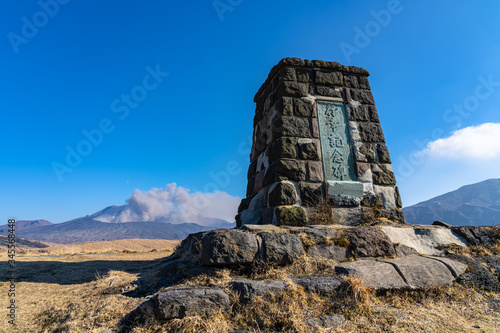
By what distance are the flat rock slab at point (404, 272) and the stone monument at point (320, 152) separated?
3.89 feet

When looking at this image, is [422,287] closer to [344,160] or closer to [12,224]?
[344,160]

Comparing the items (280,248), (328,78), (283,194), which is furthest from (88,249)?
(328,78)

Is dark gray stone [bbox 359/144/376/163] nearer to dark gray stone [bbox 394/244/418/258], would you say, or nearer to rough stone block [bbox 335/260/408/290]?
dark gray stone [bbox 394/244/418/258]

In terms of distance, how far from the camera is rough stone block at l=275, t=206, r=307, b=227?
159 inches

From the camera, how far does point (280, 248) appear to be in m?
3.07

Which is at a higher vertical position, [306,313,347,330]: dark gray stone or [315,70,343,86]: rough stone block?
[315,70,343,86]: rough stone block

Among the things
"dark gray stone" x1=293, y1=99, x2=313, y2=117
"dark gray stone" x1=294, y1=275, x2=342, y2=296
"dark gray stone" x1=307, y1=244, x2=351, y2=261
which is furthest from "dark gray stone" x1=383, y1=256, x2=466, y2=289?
"dark gray stone" x1=293, y1=99, x2=313, y2=117

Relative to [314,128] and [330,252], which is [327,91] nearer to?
[314,128]

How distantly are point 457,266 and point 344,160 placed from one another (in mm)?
2141

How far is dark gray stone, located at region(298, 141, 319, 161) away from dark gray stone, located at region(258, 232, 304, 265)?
169 centimetres

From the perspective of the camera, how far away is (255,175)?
5.61 m

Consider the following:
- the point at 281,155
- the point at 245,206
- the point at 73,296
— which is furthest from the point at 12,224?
the point at 281,155

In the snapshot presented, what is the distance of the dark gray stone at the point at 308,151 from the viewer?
14.9 ft

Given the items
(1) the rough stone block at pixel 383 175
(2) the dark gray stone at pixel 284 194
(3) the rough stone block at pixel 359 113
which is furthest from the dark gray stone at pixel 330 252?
(3) the rough stone block at pixel 359 113
